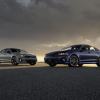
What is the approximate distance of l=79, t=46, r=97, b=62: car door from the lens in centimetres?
2667

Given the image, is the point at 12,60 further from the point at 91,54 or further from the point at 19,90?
the point at 19,90

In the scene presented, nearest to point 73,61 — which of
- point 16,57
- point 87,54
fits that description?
point 87,54

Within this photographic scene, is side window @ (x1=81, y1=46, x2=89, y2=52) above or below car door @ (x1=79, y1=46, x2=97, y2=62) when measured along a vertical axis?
above

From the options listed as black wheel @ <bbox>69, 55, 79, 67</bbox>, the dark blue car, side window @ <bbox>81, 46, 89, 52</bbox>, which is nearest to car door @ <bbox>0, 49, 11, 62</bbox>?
the dark blue car

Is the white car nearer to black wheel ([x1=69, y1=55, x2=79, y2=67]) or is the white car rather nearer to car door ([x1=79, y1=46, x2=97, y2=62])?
car door ([x1=79, y1=46, x2=97, y2=62])

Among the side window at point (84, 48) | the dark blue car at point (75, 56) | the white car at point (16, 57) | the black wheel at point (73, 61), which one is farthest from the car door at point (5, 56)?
the black wheel at point (73, 61)

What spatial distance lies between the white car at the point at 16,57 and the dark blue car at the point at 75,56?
4.07 meters

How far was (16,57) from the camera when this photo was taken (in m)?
30.7

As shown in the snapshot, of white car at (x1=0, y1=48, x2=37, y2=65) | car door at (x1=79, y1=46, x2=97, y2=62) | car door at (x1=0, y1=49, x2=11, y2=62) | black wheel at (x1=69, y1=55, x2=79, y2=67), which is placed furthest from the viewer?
car door at (x1=0, y1=49, x2=11, y2=62)

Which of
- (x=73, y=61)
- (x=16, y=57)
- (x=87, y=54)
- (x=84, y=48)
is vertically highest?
(x=84, y=48)

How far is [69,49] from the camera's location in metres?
26.3

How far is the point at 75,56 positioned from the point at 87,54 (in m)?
1.28

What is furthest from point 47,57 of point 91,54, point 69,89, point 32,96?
point 32,96

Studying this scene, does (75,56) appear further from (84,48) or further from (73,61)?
(84,48)
